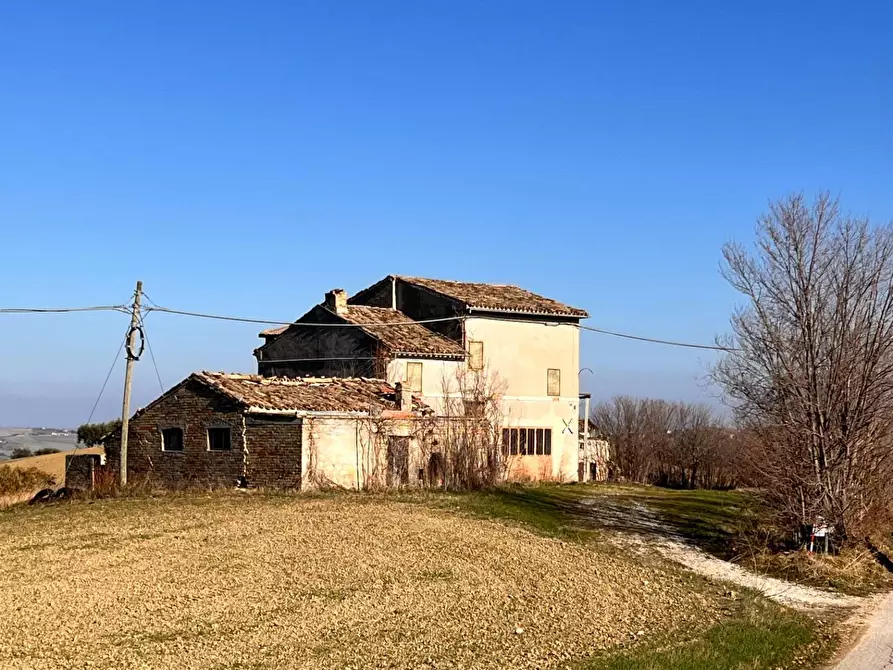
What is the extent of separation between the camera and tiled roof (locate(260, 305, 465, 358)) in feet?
113

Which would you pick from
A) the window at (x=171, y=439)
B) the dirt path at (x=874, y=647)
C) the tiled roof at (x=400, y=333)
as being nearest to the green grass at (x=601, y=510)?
the dirt path at (x=874, y=647)

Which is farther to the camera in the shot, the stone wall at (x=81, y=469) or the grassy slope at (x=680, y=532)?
the stone wall at (x=81, y=469)

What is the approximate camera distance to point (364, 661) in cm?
1108

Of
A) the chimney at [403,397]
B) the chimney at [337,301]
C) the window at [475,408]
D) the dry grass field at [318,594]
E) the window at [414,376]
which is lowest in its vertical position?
the dry grass field at [318,594]

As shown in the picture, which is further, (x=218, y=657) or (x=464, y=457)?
(x=464, y=457)

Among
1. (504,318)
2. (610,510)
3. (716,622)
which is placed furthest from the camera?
(504,318)

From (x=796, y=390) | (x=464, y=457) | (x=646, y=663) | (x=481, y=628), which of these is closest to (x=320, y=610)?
(x=481, y=628)

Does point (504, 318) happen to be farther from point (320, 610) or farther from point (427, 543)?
point (320, 610)

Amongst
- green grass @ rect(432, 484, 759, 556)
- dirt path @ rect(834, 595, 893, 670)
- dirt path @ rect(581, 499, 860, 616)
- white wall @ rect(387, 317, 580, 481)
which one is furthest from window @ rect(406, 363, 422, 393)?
dirt path @ rect(834, 595, 893, 670)

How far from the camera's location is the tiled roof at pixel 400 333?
113ft

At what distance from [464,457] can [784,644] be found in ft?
58.7

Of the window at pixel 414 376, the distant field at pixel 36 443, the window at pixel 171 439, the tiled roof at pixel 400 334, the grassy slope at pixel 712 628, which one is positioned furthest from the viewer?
the distant field at pixel 36 443

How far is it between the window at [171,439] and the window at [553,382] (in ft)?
48.1

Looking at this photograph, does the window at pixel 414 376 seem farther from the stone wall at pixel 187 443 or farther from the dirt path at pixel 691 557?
the dirt path at pixel 691 557
